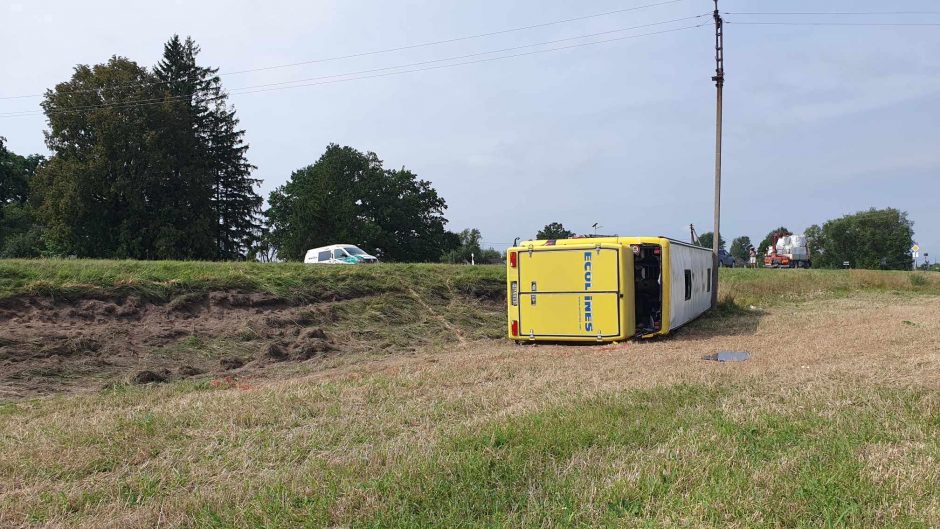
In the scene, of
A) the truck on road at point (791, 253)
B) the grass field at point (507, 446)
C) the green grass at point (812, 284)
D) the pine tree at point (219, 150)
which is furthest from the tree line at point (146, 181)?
the truck on road at point (791, 253)

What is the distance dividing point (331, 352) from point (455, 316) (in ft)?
18.5

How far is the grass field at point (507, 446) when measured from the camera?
4.08m

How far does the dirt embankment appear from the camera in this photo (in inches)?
419

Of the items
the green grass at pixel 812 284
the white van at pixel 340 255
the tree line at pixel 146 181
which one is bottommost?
the green grass at pixel 812 284

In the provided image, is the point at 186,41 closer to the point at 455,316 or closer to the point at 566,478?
the point at 455,316

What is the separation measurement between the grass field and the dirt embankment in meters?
1.22

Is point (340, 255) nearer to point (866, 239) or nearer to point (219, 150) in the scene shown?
point (219, 150)

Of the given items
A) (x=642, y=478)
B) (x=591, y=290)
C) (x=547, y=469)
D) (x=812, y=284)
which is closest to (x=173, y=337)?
(x=591, y=290)

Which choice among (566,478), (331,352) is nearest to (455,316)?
(331,352)

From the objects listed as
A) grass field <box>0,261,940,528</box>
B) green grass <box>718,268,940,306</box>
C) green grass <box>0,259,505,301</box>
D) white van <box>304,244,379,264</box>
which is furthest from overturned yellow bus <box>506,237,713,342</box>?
white van <box>304,244,379,264</box>

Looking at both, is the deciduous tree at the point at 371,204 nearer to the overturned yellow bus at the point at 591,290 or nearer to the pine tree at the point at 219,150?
the pine tree at the point at 219,150

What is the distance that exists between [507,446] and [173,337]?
33.2ft

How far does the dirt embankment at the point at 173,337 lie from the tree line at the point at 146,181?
21.4m

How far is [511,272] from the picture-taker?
49.1 ft
